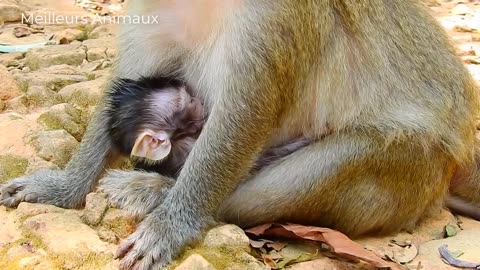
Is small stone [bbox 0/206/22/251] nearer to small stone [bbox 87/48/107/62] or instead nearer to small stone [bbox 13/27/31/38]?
small stone [bbox 87/48/107/62]

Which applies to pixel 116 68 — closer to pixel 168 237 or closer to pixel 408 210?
pixel 168 237

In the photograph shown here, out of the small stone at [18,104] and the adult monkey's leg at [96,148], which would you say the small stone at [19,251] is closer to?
the adult monkey's leg at [96,148]

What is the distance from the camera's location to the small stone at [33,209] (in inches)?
135

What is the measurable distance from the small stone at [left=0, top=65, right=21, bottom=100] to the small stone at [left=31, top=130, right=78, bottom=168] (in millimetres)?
678

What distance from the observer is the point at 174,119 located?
3.80m

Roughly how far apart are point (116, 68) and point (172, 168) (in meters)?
0.67

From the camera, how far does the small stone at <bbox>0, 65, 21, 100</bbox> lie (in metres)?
4.70

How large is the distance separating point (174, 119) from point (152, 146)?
0.78ft

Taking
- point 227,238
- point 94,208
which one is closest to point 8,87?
point 94,208

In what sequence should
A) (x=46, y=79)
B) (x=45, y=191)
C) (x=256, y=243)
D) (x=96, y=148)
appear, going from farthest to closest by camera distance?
(x=46, y=79) < (x=96, y=148) < (x=45, y=191) < (x=256, y=243)

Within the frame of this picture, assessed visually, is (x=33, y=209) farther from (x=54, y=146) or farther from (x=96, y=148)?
(x=54, y=146)

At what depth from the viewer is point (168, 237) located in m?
3.24

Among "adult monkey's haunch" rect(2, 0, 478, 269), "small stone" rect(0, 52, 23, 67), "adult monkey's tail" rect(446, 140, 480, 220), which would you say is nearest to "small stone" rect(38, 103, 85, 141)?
"adult monkey's haunch" rect(2, 0, 478, 269)

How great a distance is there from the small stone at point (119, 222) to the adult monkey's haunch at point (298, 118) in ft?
0.32
